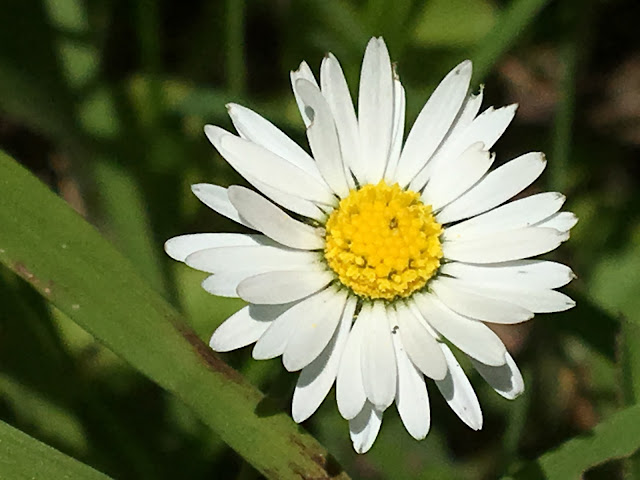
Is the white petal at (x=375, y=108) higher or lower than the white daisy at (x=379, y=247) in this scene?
higher

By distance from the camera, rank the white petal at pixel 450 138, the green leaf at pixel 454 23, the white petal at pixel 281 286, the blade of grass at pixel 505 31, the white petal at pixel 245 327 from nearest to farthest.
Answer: the white petal at pixel 281 286, the white petal at pixel 245 327, the white petal at pixel 450 138, the blade of grass at pixel 505 31, the green leaf at pixel 454 23

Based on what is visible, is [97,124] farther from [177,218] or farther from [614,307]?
[614,307]

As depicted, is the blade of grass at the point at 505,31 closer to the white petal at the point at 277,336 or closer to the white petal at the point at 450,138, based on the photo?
the white petal at the point at 450,138

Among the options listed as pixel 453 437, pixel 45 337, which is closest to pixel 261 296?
pixel 45 337

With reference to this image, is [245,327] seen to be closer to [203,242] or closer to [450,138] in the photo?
[203,242]

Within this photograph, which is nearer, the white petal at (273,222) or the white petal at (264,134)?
the white petal at (273,222)

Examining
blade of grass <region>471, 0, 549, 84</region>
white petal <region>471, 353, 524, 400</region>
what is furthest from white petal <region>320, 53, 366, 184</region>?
blade of grass <region>471, 0, 549, 84</region>

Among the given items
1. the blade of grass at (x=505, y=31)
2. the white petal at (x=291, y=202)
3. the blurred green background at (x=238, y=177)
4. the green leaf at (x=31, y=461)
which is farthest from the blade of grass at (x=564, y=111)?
the green leaf at (x=31, y=461)

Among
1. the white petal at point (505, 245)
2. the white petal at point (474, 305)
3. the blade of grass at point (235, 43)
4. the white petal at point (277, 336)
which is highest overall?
the blade of grass at point (235, 43)
